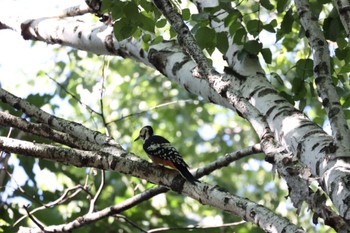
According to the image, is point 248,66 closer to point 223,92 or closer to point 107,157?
point 223,92

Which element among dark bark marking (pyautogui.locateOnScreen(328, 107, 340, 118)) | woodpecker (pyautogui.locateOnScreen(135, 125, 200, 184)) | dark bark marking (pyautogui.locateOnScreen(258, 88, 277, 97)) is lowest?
dark bark marking (pyautogui.locateOnScreen(328, 107, 340, 118))

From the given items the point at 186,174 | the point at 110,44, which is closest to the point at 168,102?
the point at 110,44

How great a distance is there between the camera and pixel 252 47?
3.41m

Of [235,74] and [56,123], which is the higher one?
[235,74]

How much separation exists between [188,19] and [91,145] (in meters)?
1.00

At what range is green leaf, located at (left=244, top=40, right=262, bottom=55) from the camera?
11.2 ft

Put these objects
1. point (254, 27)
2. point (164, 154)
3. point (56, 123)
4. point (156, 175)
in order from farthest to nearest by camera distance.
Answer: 1. point (164, 154)
2. point (254, 27)
3. point (56, 123)
4. point (156, 175)

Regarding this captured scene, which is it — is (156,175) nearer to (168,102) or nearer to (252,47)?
(252,47)

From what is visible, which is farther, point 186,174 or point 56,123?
point 56,123

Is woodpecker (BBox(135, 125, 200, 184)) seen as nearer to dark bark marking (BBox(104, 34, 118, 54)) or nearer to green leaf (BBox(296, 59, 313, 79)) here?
dark bark marking (BBox(104, 34, 118, 54))

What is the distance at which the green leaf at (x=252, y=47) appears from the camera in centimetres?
340

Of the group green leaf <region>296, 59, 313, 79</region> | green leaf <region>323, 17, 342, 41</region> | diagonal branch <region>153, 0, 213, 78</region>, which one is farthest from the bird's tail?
green leaf <region>323, 17, 342, 41</region>

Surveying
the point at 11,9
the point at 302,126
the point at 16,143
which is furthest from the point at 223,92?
the point at 11,9

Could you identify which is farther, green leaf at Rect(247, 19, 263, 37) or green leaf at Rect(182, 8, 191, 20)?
green leaf at Rect(182, 8, 191, 20)
